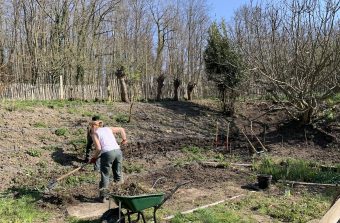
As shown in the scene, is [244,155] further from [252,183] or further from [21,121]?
[21,121]

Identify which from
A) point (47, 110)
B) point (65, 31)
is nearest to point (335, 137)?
point (47, 110)

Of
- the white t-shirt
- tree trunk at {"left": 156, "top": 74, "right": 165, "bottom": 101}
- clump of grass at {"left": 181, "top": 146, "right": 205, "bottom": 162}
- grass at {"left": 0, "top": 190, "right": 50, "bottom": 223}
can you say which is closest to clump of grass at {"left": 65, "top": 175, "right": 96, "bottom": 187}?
grass at {"left": 0, "top": 190, "right": 50, "bottom": 223}

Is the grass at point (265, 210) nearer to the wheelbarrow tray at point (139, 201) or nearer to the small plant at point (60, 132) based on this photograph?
the wheelbarrow tray at point (139, 201)

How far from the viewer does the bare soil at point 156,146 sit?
7.76 metres

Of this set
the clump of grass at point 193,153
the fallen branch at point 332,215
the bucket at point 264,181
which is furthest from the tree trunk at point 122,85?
the fallen branch at point 332,215

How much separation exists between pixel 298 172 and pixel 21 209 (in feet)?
18.9

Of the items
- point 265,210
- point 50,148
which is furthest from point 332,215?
point 50,148

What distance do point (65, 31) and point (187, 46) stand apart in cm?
1235

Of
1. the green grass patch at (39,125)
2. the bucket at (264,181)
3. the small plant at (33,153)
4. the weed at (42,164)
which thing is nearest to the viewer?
the bucket at (264,181)

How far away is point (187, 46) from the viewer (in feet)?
110

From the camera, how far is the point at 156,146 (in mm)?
11195

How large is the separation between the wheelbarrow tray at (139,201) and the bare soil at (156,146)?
1.31 metres

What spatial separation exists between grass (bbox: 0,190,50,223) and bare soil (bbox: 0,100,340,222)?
188mm

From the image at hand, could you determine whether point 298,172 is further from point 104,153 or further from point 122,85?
point 122,85
